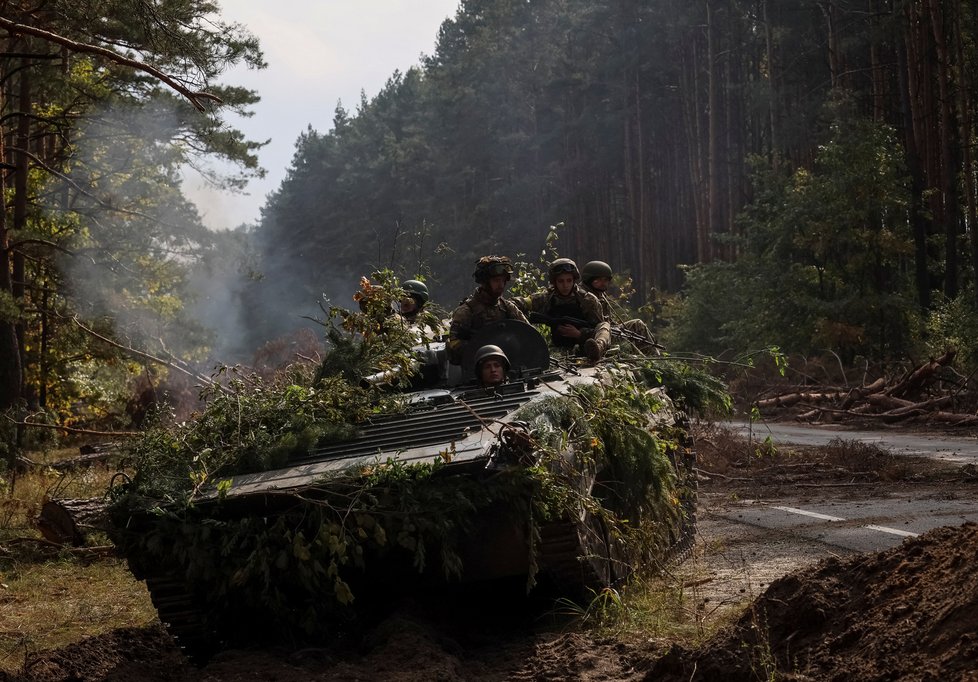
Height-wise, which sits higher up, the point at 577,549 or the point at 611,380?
the point at 611,380

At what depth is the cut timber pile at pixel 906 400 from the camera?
1864 centimetres

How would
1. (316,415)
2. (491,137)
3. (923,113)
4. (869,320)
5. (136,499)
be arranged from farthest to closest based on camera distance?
(491,137), (923,113), (869,320), (316,415), (136,499)

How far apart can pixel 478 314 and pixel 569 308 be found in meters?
1.22

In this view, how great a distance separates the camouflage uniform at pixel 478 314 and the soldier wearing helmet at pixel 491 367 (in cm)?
129

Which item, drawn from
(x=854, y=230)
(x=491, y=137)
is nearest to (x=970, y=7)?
(x=854, y=230)

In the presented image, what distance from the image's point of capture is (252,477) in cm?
677

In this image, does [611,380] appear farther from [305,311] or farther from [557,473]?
[305,311]

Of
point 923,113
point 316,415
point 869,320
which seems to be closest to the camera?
point 316,415

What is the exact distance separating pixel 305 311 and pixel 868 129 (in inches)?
1466

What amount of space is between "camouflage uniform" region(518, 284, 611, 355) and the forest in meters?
1.10

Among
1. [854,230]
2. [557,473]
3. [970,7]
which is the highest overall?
[970,7]

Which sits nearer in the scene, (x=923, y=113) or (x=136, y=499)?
(x=136, y=499)

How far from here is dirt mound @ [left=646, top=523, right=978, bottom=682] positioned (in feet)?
13.5

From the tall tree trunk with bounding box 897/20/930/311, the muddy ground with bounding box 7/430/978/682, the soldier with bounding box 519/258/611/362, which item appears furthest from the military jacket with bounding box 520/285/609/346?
the tall tree trunk with bounding box 897/20/930/311
